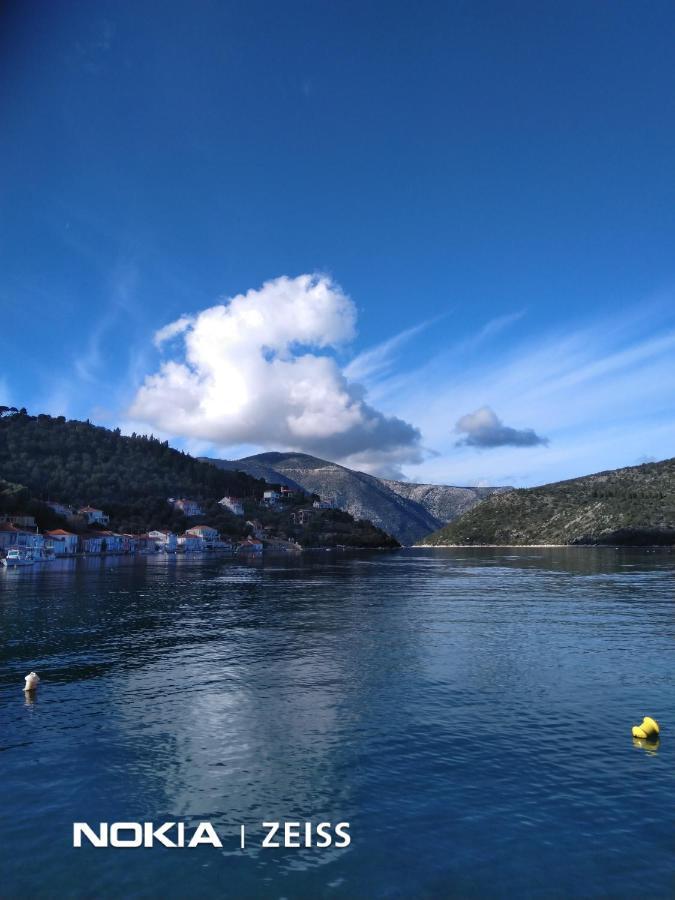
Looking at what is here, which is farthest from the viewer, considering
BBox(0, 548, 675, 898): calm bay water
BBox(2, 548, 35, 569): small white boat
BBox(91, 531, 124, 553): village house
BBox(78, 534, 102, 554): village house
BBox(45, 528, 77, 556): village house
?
BBox(91, 531, 124, 553): village house

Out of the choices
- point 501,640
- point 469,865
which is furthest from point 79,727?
point 501,640

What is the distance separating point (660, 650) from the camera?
37.5 meters

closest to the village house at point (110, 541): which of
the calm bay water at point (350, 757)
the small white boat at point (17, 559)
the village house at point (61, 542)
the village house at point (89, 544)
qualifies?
the village house at point (89, 544)

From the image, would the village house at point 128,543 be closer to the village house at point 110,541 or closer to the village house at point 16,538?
the village house at point 110,541

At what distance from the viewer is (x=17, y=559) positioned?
127m

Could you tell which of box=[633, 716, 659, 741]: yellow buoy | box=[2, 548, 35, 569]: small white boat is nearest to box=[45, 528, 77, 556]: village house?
box=[2, 548, 35, 569]: small white boat

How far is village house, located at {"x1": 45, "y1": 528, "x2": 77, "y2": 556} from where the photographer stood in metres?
158

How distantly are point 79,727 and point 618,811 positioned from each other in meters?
18.8

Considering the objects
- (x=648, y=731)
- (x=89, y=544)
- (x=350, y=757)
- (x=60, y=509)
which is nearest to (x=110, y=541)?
(x=89, y=544)

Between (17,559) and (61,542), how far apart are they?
120 ft

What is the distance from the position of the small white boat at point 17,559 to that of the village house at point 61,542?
17.3m

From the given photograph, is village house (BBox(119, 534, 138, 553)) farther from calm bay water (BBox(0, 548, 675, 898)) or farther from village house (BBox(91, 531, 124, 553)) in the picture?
calm bay water (BBox(0, 548, 675, 898))

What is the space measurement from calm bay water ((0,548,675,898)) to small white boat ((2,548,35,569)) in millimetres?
86394

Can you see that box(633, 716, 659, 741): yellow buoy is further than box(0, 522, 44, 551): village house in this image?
No
